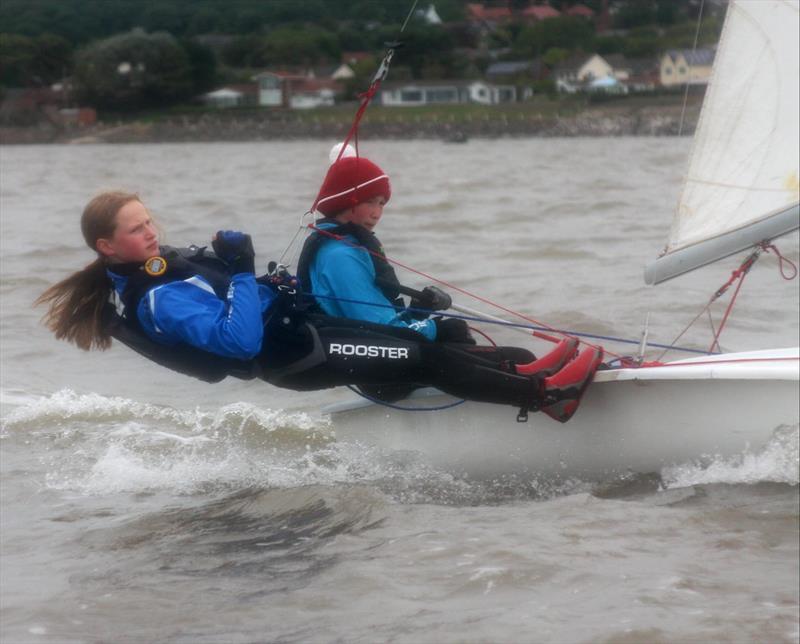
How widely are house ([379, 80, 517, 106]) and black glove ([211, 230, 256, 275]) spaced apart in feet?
199

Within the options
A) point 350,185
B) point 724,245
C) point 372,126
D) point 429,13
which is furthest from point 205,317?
point 372,126

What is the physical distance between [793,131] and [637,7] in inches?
1514

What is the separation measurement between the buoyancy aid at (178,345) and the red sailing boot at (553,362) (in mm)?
828

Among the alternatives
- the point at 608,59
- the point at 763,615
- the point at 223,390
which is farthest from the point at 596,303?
the point at 608,59

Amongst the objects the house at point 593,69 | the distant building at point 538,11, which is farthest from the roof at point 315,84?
the distant building at point 538,11

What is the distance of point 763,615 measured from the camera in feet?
10.3

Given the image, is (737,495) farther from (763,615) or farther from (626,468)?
(763,615)

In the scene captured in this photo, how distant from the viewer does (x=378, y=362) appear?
408cm

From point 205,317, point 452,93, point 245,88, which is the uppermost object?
point 205,317

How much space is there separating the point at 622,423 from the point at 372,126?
53.5 metres

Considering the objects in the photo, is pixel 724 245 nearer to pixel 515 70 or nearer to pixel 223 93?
pixel 223 93

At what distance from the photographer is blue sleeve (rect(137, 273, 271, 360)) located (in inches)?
152

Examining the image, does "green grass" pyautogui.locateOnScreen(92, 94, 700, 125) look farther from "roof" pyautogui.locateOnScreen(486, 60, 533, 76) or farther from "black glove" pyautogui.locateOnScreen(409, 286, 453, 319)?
"black glove" pyautogui.locateOnScreen(409, 286, 453, 319)

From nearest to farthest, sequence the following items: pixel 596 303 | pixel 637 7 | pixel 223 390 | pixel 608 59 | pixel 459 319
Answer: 1. pixel 459 319
2. pixel 223 390
3. pixel 596 303
4. pixel 637 7
5. pixel 608 59
